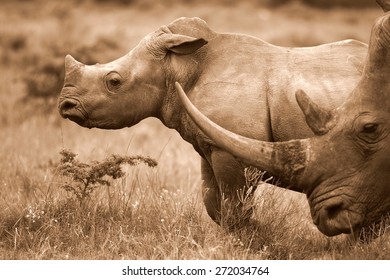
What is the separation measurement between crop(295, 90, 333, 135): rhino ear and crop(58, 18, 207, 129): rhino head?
0.99m

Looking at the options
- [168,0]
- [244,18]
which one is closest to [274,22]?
[244,18]

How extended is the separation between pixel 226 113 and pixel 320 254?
1.20 metres

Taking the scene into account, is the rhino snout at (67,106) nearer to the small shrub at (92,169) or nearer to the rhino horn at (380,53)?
the small shrub at (92,169)

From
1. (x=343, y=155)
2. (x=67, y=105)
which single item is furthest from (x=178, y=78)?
(x=343, y=155)

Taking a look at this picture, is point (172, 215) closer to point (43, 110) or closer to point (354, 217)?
point (354, 217)

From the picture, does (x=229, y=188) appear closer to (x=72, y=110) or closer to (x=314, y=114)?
(x=314, y=114)

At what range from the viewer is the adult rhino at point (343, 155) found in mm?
6109

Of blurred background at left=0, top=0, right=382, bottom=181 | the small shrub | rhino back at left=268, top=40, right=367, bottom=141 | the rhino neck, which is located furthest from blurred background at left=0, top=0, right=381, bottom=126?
rhino back at left=268, top=40, right=367, bottom=141

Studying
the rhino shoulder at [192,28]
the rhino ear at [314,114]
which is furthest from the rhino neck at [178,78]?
the rhino ear at [314,114]

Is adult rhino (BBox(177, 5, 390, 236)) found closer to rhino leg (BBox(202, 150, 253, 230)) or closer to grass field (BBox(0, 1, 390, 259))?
grass field (BBox(0, 1, 390, 259))

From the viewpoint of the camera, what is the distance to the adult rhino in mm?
6109

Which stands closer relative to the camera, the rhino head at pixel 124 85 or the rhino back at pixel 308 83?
the rhino back at pixel 308 83

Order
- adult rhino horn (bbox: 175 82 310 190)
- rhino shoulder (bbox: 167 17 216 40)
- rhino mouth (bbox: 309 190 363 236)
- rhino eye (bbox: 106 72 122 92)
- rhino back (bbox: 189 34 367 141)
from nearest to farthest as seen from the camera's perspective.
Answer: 1. adult rhino horn (bbox: 175 82 310 190)
2. rhino mouth (bbox: 309 190 363 236)
3. rhino back (bbox: 189 34 367 141)
4. rhino eye (bbox: 106 72 122 92)
5. rhino shoulder (bbox: 167 17 216 40)
